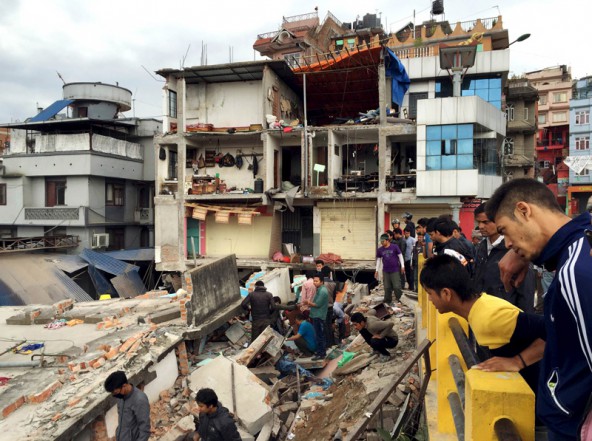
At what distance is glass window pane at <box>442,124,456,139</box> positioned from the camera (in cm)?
1895

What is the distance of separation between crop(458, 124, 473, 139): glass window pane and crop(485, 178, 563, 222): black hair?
712 inches

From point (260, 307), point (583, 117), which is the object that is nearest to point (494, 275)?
point (260, 307)

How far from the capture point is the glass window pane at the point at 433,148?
1909 cm

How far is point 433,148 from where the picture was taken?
19156 mm

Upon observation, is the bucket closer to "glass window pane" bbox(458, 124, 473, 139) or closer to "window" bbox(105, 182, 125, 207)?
"glass window pane" bbox(458, 124, 473, 139)

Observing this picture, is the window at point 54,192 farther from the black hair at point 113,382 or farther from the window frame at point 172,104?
the black hair at point 113,382

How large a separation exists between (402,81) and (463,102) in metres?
4.37

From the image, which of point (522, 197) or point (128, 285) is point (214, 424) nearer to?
point (522, 197)

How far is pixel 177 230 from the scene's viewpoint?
22.5m

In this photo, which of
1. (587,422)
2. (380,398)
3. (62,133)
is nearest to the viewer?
(587,422)

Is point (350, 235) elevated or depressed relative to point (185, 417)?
elevated

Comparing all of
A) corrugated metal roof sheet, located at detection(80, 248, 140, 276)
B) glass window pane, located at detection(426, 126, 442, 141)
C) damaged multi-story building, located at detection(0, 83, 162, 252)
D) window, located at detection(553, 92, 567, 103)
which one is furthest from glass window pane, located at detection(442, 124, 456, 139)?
window, located at detection(553, 92, 567, 103)

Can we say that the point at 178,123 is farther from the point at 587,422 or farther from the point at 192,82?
the point at 587,422

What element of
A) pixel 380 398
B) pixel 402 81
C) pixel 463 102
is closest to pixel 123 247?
pixel 402 81
